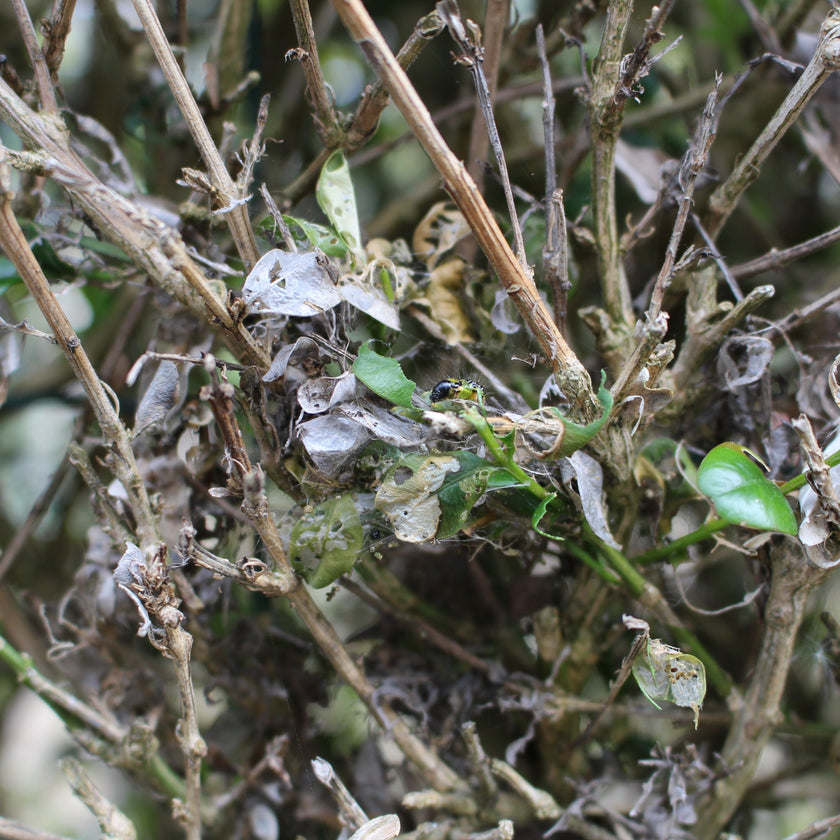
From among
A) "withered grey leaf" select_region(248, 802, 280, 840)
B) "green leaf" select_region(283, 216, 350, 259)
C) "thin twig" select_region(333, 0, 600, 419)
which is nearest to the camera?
"thin twig" select_region(333, 0, 600, 419)

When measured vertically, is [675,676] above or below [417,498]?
below

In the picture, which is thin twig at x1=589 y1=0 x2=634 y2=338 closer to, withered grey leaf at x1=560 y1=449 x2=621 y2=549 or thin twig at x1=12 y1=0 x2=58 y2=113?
withered grey leaf at x1=560 y1=449 x2=621 y2=549

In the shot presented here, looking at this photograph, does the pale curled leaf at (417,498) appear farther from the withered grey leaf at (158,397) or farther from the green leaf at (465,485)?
the withered grey leaf at (158,397)

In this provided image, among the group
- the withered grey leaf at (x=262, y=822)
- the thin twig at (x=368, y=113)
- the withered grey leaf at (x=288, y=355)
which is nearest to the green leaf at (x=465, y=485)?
the withered grey leaf at (x=288, y=355)

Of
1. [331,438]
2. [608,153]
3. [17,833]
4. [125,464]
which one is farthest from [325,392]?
[17,833]

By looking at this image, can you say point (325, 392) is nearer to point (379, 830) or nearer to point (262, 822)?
point (379, 830)

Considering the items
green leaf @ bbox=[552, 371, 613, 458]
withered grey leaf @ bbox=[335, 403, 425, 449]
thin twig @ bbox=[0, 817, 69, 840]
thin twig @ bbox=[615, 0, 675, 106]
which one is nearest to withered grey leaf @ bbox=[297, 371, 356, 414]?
withered grey leaf @ bbox=[335, 403, 425, 449]
